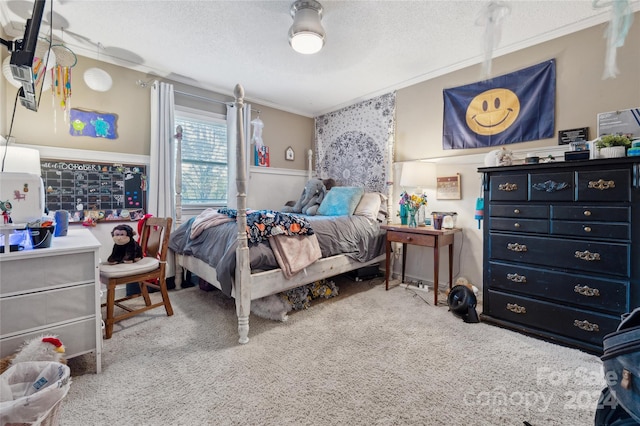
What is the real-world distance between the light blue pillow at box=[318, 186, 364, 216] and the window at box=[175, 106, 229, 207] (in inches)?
55.2

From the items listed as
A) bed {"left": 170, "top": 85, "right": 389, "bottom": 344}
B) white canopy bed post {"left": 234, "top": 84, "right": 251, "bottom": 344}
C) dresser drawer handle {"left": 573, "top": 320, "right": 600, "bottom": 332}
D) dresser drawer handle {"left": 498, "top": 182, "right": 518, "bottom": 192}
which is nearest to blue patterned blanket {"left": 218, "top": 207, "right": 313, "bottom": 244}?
bed {"left": 170, "top": 85, "right": 389, "bottom": 344}

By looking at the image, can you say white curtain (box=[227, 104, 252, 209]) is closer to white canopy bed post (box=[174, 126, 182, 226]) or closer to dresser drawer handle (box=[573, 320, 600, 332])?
white canopy bed post (box=[174, 126, 182, 226])

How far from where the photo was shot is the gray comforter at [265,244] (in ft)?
6.66

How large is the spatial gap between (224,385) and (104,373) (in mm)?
724

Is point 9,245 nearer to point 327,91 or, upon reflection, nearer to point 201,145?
point 201,145

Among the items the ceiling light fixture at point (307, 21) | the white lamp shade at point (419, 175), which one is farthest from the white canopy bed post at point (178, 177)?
the white lamp shade at point (419, 175)

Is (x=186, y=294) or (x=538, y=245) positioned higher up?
(x=538, y=245)

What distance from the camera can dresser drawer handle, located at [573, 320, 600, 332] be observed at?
1.76 metres

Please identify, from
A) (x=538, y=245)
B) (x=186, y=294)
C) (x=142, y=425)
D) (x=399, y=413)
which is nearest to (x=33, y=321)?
(x=142, y=425)

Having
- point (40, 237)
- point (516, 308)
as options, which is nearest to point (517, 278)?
point (516, 308)

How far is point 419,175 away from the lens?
2990 mm

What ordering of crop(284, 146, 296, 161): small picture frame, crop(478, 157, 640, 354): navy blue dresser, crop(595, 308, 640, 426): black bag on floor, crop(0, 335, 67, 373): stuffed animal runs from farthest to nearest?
crop(284, 146, 296, 161): small picture frame < crop(478, 157, 640, 354): navy blue dresser < crop(0, 335, 67, 373): stuffed animal < crop(595, 308, 640, 426): black bag on floor

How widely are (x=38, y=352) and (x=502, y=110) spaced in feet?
12.3

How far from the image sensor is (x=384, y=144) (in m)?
3.68
